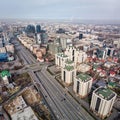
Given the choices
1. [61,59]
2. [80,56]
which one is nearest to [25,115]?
[61,59]

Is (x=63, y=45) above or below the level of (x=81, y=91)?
above

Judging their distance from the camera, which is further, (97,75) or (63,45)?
(63,45)

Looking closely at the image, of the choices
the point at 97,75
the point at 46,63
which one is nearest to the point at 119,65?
the point at 97,75

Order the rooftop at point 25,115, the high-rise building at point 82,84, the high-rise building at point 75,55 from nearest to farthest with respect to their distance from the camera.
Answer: the rooftop at point 25,115, the high-rise building at point 82,84, the high-rise building at point 75,55

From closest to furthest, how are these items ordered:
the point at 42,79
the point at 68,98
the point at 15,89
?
the point at 68,98
the point at 15,89
the point at 42,79

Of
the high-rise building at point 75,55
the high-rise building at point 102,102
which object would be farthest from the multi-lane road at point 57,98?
the high-rise building at point 75,55

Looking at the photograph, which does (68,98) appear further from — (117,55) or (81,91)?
(117,55)

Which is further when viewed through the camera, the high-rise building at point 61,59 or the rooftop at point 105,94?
the high-rise building at point 61,59

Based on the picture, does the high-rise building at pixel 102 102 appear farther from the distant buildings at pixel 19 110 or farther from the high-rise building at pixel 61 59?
the high-rise building at pixel 61 59

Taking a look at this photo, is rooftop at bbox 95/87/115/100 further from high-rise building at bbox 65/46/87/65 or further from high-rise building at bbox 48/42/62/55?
high-rise building at bbox 48/42/62/55
